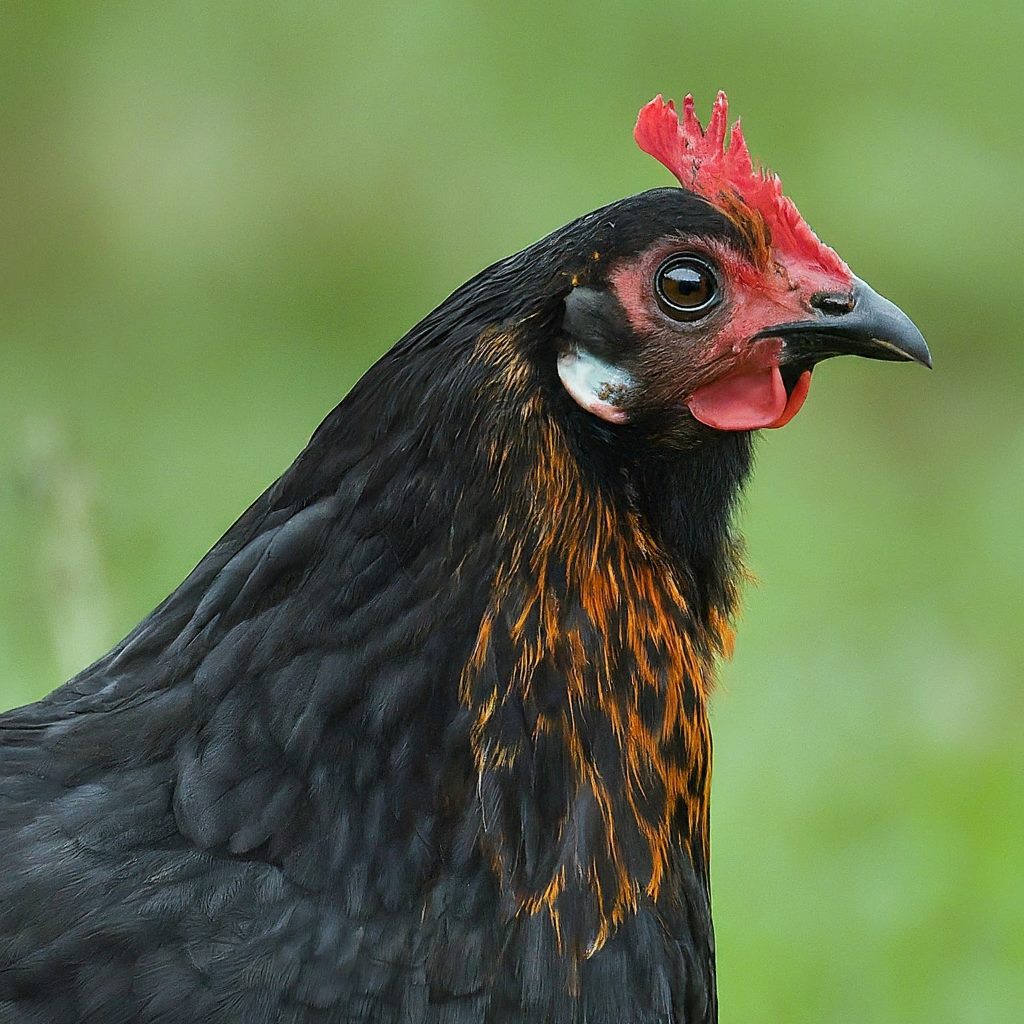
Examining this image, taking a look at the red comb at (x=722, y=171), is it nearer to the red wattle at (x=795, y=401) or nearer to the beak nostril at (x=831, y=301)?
the beak nostril at (x=831, y=301)

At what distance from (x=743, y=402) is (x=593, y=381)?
0.23 meters

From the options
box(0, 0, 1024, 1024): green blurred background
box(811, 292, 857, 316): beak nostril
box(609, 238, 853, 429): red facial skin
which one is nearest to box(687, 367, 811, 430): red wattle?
box(609, 238, 853, 429): red facial skin

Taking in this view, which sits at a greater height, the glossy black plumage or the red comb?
the red comb

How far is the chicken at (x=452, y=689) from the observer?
2301 millimetres

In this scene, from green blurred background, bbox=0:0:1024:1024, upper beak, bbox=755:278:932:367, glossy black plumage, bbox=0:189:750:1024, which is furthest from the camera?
green blurred background, bbox=0:0:1024:1024

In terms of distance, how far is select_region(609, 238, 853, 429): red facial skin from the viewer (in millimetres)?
2361

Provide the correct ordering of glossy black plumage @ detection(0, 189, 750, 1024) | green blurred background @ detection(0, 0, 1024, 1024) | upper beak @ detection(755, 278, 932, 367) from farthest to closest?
green blurred background @ detection(0, 0, 1024, 1024), upper beak @ detection(755, 278, 932, 367), glossy black plumage @ detection(0, 189, 750, 1024)

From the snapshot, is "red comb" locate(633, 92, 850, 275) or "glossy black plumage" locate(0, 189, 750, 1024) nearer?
"glossy black plumage" locate(0, 189, 750, 1024)

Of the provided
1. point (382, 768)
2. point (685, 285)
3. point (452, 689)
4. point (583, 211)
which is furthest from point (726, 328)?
point (583, 211)

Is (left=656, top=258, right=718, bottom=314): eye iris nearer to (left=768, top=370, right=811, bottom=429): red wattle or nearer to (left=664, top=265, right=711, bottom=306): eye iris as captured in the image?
(left=664, top=265, right=711, bottom=306): eye iris

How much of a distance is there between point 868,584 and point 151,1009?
13.8 ft

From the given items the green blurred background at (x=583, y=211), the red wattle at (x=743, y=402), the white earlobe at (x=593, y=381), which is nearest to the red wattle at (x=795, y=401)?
the red wattle at (x=743, y=402)

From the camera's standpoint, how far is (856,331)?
2406mm

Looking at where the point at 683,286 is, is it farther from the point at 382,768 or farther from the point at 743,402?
the point at 382,768
